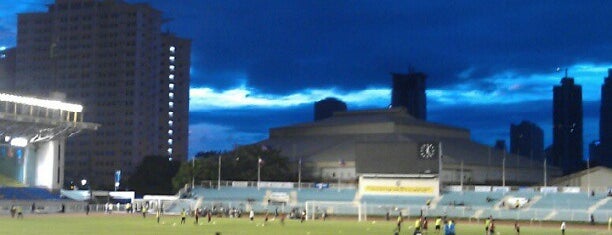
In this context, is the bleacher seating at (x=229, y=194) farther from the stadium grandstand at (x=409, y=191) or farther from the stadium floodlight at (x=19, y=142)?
the stadium floodlight at (x=19, y=142)

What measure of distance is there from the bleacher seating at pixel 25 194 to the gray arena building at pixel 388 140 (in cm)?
4022

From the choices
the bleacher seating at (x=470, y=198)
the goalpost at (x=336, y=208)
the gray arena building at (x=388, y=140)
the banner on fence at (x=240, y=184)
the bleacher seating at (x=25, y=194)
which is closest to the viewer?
the goalpost at (x=336, y=208)

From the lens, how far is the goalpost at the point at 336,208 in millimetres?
90950

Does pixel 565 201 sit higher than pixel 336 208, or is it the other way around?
pixel 565 201

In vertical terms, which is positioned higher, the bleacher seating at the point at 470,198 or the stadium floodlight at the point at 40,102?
the stadium floodlight at the point at 40,102

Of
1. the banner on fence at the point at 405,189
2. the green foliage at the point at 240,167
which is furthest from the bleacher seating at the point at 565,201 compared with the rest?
the green foliage at the point at 240,167

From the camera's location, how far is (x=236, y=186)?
114062 mm

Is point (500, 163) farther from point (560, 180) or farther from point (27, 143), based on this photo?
point (27, 143)

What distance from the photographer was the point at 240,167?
4975 inches

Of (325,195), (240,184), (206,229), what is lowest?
(206,229)

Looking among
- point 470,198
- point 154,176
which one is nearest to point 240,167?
point 154,176

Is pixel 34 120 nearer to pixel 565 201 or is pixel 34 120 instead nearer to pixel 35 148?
pixel 35 148

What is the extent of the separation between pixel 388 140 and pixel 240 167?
23093mm

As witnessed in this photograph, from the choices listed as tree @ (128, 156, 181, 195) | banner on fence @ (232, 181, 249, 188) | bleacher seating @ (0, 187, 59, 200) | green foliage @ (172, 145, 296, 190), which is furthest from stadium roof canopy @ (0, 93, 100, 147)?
tree @ (128, 156, 181, 195)
